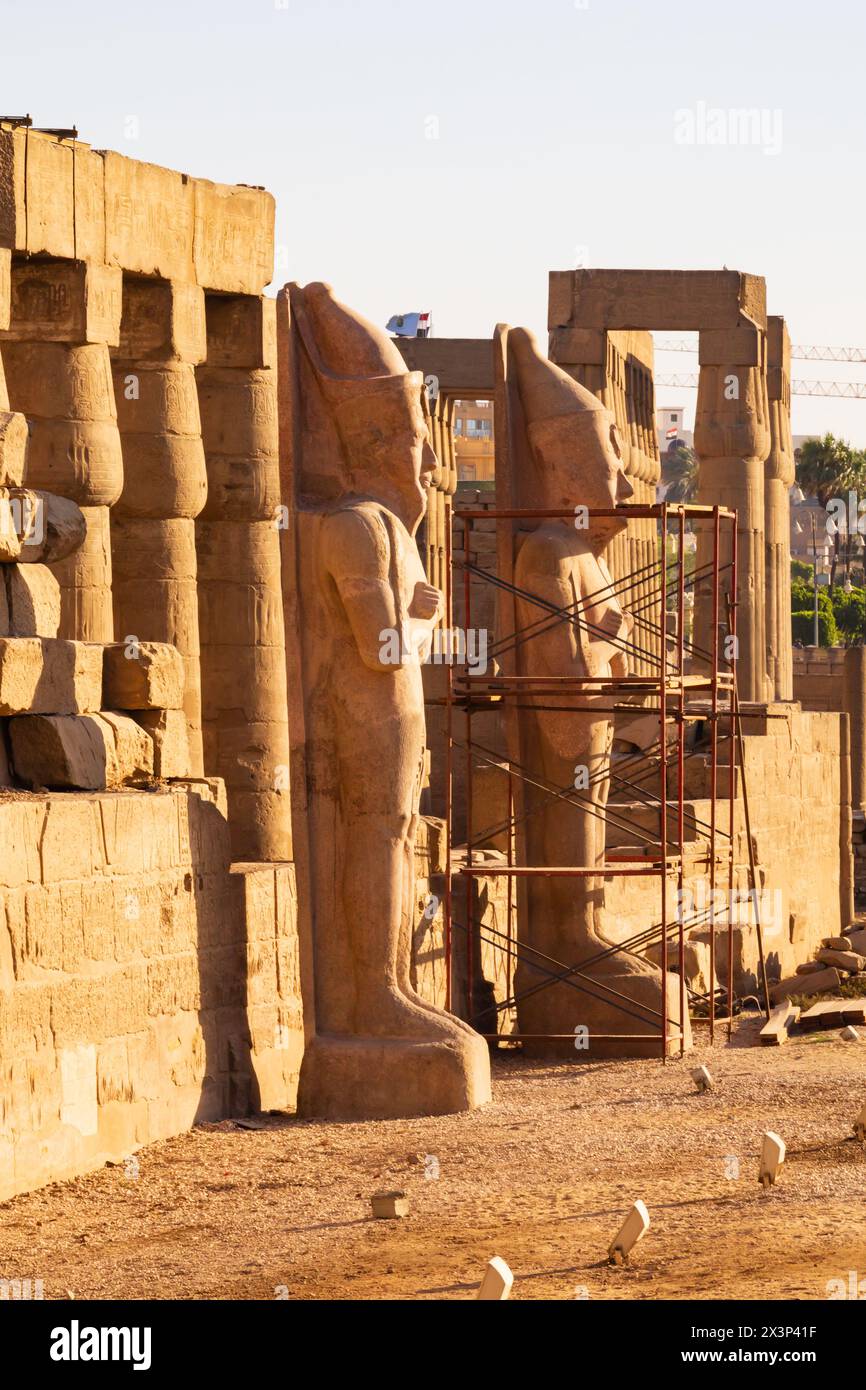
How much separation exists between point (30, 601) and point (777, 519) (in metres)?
23.3

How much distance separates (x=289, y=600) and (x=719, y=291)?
54.7ft

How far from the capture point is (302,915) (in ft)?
42.0

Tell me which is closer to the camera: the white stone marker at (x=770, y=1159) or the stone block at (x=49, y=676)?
the white stone marker at (x=770, y=1159)

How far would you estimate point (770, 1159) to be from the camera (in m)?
10.2

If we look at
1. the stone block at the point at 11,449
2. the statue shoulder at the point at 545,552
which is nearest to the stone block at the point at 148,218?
the statue shoulder at the point at 545,552

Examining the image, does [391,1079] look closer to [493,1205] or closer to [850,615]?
[493,1205]

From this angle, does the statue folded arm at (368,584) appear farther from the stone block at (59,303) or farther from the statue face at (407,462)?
the stone block at (59,303)

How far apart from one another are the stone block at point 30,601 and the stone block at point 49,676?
0.10m

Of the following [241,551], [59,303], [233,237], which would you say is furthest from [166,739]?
[233,237]

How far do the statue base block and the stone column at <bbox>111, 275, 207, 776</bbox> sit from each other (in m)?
5.81

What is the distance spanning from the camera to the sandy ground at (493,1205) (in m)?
8.82

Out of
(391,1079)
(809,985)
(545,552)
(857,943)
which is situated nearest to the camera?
(391,1079)

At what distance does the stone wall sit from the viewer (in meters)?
10.5

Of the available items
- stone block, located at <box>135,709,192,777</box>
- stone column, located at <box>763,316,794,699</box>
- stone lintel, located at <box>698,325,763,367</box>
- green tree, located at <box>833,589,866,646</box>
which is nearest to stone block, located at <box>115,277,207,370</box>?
stone block, located at <box>135,709,192,777</box>
